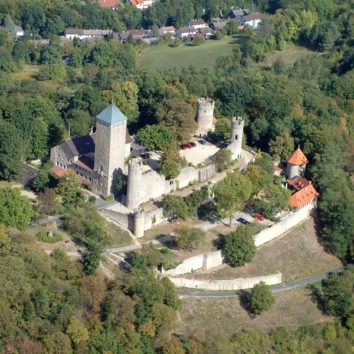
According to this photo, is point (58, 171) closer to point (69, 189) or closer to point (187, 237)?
point (69, 189)

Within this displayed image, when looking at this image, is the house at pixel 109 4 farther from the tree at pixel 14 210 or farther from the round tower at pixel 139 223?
the tree at pixel 14 210

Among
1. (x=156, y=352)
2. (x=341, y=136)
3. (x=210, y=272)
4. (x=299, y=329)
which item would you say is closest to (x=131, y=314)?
(x=156, y=352)

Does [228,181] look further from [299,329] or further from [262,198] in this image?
[299,329]

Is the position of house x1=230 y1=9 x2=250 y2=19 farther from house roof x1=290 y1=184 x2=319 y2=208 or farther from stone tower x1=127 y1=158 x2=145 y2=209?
stone tower x1=127 y1=158 x2=145 y2=209

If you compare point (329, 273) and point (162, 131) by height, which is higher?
point (162, 131)

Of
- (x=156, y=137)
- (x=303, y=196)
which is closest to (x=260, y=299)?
(x=303, y=196)

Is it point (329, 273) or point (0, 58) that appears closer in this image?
point (329, 273)

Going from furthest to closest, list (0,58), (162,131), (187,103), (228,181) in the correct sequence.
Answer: (0,58) < (187,103) < (162,131) < (228,181)
